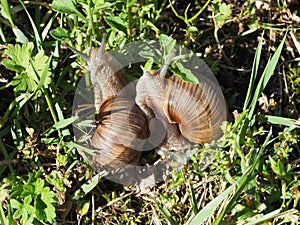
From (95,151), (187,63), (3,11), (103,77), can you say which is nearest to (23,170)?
(95,151)

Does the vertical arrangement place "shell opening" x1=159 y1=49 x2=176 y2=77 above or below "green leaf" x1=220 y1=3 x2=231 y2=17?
below

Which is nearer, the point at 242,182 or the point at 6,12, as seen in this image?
the point at 242,182

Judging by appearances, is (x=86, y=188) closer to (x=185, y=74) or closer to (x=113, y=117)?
(x=113, y=117)

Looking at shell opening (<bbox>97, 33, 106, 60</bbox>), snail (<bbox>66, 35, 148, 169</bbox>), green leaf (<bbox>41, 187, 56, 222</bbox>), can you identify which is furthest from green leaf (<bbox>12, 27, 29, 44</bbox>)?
green leaf (<bbox>41, 187, 56, 222</bbox>)

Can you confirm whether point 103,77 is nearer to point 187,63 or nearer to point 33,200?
point 187,63

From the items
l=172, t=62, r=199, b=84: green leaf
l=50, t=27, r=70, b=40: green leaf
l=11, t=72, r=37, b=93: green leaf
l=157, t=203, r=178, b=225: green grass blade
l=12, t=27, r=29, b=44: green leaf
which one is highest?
l=50, t=27, r=70, b=40: green leaf

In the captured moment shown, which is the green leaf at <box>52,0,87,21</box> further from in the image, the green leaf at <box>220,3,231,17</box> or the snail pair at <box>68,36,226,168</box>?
the green leaf at <box>220,3,231,17</box>

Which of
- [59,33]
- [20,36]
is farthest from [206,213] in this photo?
[20,36]

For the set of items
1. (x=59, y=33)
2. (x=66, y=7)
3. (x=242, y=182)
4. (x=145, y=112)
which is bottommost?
(x=242, y=182)

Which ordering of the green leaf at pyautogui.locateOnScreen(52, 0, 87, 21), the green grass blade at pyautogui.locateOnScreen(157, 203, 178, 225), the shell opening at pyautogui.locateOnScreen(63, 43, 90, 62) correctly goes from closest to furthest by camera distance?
the green grass blade at pyautogui.locateOnScreen(157, 203, 178, 225) → the green leaf at pyautogui.locateOnScreen(52, 0, 87, 21) → the shell opening at pyautogui.locateOnScreen(63, 43, 90, 62)
